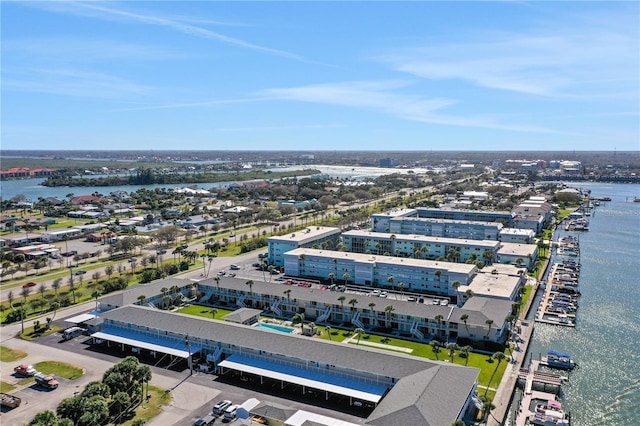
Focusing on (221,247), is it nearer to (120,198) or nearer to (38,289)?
(38,289)

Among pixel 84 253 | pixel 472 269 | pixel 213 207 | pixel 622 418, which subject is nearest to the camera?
pixel 622 418

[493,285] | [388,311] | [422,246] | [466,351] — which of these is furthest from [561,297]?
[466,351]

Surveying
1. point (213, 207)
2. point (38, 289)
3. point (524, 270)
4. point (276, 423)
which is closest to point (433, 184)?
point (213, 207)

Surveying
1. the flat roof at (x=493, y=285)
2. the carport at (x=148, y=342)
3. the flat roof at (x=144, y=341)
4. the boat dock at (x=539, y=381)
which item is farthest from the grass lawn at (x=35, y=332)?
the boat dock at (x=539, y=381)

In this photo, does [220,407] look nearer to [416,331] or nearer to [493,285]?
[416,331]

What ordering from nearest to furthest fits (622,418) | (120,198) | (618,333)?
(622,418)
(618,333)
(120,198)

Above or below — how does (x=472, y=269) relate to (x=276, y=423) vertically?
above

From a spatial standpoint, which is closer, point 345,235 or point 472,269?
point 472,269
